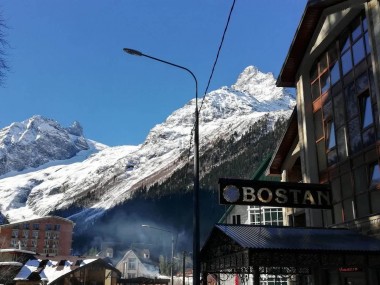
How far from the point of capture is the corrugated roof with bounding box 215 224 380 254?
610 inches

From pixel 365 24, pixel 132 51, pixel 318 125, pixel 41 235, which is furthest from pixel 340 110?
pixel 41 235

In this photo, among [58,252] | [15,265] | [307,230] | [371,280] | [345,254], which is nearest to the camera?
[345,254]

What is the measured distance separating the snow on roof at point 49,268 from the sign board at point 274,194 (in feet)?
176

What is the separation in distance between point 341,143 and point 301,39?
6429 mm

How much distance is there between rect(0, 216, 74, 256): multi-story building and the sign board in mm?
138485

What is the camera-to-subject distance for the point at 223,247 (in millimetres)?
18516

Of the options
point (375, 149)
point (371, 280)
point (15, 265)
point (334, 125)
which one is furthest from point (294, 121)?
point (15, 265)

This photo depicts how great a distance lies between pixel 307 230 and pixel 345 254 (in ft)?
8.73

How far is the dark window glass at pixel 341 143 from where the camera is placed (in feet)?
65.1

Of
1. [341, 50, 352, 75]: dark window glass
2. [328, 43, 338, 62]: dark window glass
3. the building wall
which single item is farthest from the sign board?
[328, 43, 338, 62]: dark window glass

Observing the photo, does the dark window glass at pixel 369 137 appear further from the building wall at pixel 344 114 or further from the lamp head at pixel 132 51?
the lamp head at pixel 132 51

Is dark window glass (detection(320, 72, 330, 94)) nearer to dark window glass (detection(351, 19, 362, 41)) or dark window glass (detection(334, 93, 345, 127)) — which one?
dark window glass (detection(334, 93, 345, 127))

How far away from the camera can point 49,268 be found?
70.6 metres

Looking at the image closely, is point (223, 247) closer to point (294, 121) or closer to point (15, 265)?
point (294, 121)
